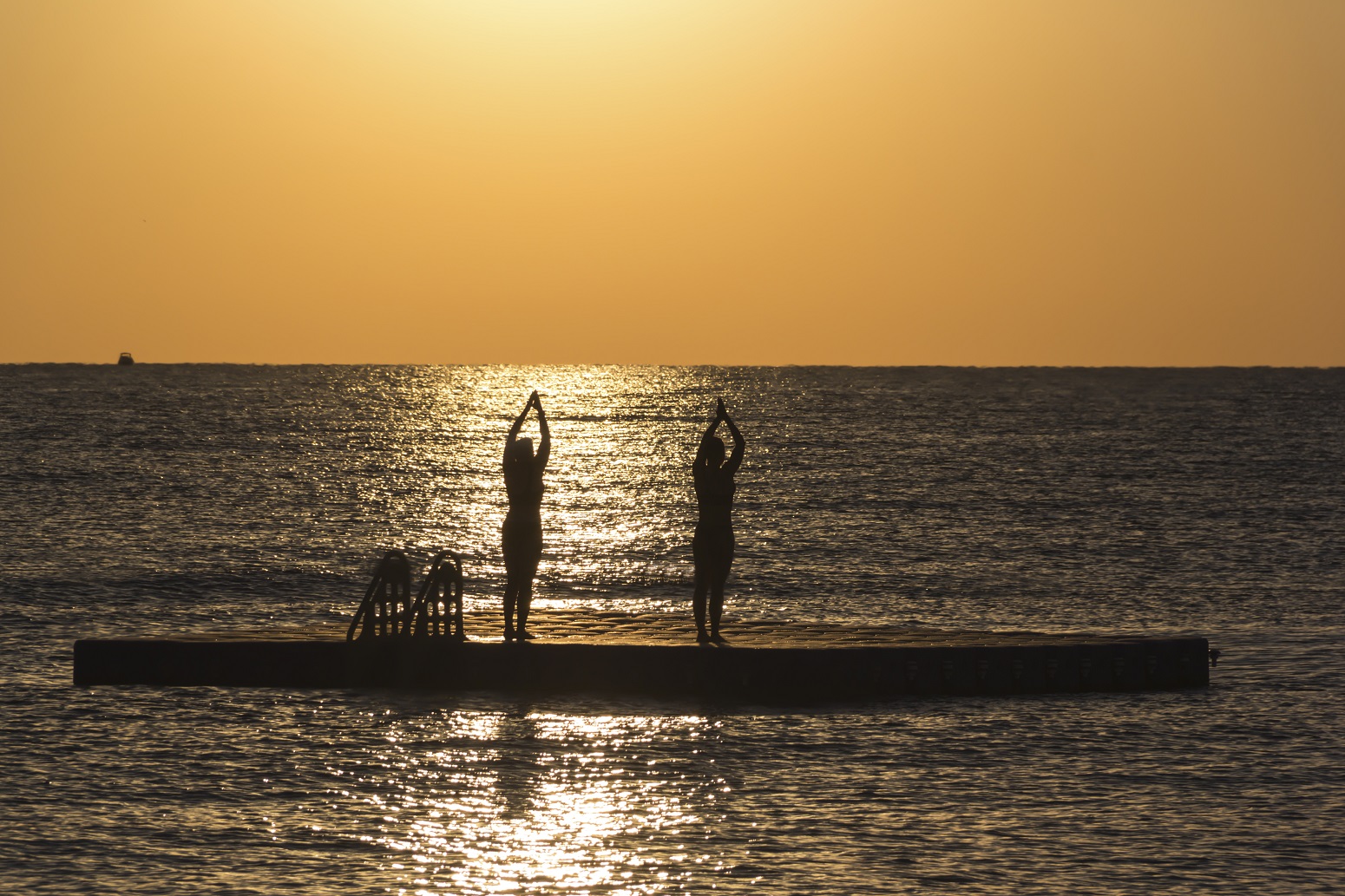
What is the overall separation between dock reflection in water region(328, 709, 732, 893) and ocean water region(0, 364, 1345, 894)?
0.05 meters

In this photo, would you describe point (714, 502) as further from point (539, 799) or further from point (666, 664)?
point (539, 799)

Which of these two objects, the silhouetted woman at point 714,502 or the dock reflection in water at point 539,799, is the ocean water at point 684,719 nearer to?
the dock reflection in water at point 539,799

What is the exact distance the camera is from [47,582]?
3250cm

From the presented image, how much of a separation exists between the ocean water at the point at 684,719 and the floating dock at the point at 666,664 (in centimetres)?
34

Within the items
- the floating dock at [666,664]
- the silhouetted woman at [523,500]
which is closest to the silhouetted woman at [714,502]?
the floating dock at [666,664]

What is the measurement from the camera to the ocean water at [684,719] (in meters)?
12.2

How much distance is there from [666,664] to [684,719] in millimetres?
1149

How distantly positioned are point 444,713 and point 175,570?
68.2 feet

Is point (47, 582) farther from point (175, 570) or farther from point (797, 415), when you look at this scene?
point (797, 415)

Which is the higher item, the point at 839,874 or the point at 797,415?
the point at 797,415

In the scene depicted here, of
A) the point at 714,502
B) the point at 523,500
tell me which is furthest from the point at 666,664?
the point at 523,500

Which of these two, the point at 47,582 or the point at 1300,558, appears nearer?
the point at 47,582

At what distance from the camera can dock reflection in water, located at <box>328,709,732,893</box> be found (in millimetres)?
11750

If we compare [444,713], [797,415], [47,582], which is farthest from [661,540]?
[797,415]
